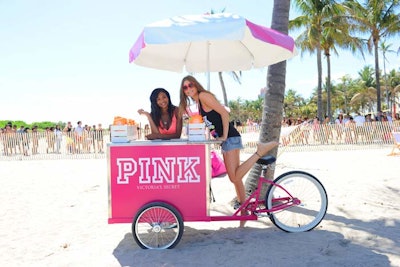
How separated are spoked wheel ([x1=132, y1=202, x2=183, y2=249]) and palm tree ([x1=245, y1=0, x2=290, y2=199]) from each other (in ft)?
6.17

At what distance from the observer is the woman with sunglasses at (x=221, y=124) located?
14.7ft

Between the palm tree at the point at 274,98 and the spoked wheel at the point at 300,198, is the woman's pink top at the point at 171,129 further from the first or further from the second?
the palm tree at the point at 274,98

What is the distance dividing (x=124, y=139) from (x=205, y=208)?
1.20m

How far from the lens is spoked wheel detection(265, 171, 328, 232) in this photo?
4531 millimetres

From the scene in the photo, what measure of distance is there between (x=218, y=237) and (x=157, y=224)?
2.59 ft

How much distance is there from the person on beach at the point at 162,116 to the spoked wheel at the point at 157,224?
3.05 ft

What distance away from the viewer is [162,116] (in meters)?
4.81

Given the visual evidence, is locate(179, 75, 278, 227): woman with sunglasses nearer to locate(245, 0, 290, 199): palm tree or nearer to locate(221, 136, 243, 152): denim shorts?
locate(221, 136, 243, 152): denim shorts

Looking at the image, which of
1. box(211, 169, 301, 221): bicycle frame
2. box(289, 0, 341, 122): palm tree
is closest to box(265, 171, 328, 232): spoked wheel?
box(211, 169, 301, 221): bicycle frame

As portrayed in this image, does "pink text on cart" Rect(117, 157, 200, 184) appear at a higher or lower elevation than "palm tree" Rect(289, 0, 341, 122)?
lower

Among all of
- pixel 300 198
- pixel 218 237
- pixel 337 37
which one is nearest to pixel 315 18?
pixel 337 37

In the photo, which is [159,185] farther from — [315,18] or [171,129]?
[315,18]

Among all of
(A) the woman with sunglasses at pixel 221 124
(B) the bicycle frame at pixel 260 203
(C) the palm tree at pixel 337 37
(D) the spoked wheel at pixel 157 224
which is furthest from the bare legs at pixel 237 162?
(C) the palm tree at pixel 337 37

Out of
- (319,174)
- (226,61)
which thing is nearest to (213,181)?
(319,174)
